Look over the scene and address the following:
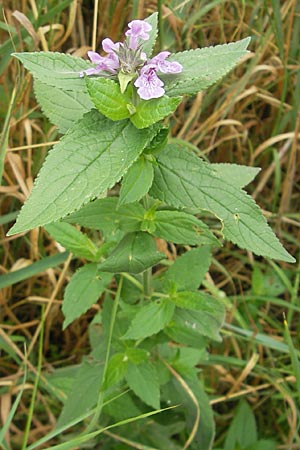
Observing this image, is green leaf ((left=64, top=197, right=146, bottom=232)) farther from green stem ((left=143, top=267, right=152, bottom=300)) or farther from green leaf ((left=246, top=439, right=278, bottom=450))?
green leaf ((left=246, top=439, right=278, bottom=450))

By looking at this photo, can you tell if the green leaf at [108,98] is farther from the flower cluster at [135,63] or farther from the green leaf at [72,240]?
the green leaf at [72,240]

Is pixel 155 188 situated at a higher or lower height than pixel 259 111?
higher

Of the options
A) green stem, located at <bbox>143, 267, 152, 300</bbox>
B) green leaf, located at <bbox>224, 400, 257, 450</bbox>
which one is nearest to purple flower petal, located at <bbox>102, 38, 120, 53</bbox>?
green stem, located at <bbox>143, 267, 152, 300</bbox>

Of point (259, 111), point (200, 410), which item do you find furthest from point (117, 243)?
point (259, 111)

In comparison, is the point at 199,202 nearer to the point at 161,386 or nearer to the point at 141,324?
the point at 141,324

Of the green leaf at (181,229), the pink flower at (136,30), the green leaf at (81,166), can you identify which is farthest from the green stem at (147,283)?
the pink flower at (136,30)

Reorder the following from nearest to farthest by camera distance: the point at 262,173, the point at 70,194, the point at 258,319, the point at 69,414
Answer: the point at 70,194
the point at 69,414
the point at 258,319
the point at 262,173
